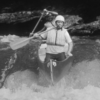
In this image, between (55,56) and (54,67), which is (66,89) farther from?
(55,56)

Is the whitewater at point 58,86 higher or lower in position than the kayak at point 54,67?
lower

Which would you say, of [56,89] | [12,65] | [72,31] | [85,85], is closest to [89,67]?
[85,85]

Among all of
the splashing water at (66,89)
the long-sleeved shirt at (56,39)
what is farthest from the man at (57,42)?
the splashing water at (66,89)

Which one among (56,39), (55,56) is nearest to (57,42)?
(56,39)

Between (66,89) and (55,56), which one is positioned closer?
(66,89)

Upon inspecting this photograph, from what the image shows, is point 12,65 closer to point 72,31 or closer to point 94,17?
point 72,31

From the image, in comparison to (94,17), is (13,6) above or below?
above

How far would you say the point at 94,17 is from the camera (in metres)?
8.03

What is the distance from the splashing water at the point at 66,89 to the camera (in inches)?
160

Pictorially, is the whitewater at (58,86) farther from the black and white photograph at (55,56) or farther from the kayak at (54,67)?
the kayak at (54,67)

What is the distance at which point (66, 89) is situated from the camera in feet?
14.0

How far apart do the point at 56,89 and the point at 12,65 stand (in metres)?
1.80

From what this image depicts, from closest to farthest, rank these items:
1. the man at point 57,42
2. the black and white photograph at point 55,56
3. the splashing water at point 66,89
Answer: the splashing water at point 66,89 → the black and white photograph at point 55,56 → the man at point 57,42

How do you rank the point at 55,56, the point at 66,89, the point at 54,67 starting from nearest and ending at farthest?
the point at 54,67, the point at 66,89, the point at 55,56
